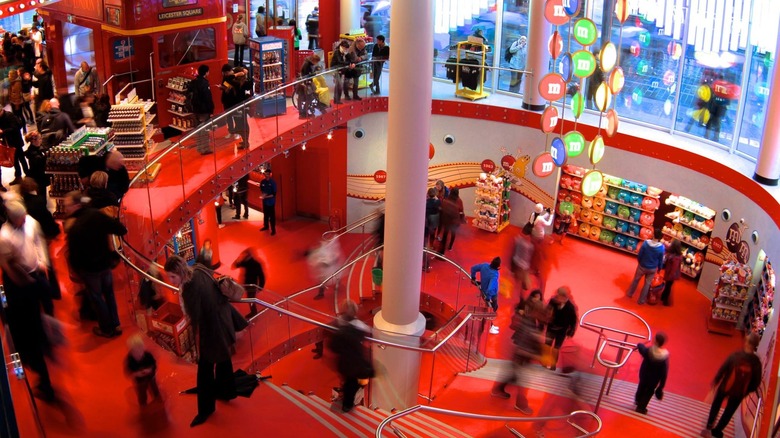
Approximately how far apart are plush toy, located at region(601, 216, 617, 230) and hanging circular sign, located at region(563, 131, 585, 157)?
5.71 m

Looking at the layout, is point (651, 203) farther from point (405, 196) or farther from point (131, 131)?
point (131, 131)

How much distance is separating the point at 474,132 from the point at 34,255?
39.3ft

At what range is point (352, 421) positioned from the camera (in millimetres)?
7426

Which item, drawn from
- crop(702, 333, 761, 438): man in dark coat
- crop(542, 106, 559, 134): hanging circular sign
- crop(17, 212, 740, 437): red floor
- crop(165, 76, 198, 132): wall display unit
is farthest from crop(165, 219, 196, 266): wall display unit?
crop(702, 333, 761, 438): man in dark coat

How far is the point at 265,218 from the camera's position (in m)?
17.2

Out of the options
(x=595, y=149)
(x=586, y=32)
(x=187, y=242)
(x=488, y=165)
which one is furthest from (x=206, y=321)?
(x=488, y=165)

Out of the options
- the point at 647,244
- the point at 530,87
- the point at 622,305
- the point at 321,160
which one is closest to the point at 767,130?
the point at 647,244

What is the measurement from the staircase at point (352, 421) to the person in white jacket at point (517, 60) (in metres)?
11.3

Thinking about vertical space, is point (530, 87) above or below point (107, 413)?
above

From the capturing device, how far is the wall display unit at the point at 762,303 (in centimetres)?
1220

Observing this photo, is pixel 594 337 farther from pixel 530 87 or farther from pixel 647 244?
pixel 530 87

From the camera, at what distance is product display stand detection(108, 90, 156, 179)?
11859 mm

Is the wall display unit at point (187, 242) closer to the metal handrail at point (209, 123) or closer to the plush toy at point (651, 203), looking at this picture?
the metal handrail at point (209, 123)

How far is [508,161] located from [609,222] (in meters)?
2.60
